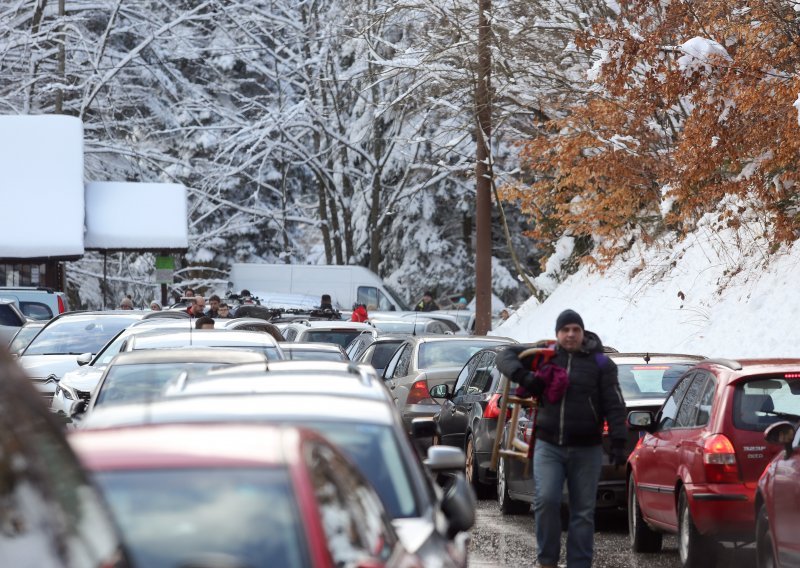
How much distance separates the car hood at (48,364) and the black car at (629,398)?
22.7 feet

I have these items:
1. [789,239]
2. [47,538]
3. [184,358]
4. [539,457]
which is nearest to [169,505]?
[47,538]

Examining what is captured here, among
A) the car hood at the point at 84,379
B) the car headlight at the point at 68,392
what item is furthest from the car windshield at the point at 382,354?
the car headlight at the point at 68,392

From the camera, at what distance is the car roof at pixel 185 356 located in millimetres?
10797

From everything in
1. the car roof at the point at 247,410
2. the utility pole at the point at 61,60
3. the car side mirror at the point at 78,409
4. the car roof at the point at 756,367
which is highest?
the utility pole at the point at 61,60

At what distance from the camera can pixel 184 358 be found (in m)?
11.0

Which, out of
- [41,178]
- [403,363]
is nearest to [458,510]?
[403,363]

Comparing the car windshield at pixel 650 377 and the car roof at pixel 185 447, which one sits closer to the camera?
the car roof at pixel 185 447

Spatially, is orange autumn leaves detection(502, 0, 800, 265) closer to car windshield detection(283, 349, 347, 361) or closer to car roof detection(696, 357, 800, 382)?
car windshield detection(283, 349, 347, 361)

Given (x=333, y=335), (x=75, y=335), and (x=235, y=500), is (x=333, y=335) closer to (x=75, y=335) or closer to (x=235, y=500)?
(x=75, y=335)

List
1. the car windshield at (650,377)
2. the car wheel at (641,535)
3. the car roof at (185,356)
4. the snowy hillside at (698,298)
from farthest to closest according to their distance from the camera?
1. the snowy hillside at (698,298)
2. the car windshield at (650,377)
3. the car wheel at (641,535)
4. the car roof at (185,356)

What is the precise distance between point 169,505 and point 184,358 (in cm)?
667

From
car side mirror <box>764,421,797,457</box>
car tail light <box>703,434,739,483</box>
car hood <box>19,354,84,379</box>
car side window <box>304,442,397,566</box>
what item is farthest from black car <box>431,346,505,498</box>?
car side window <box>304,442,397,566</box>

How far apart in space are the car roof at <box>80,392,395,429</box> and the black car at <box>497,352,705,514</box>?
19.4 ft

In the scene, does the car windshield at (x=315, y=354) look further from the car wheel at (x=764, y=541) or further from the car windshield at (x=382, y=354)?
the car wheel at (x=764, y=541)
